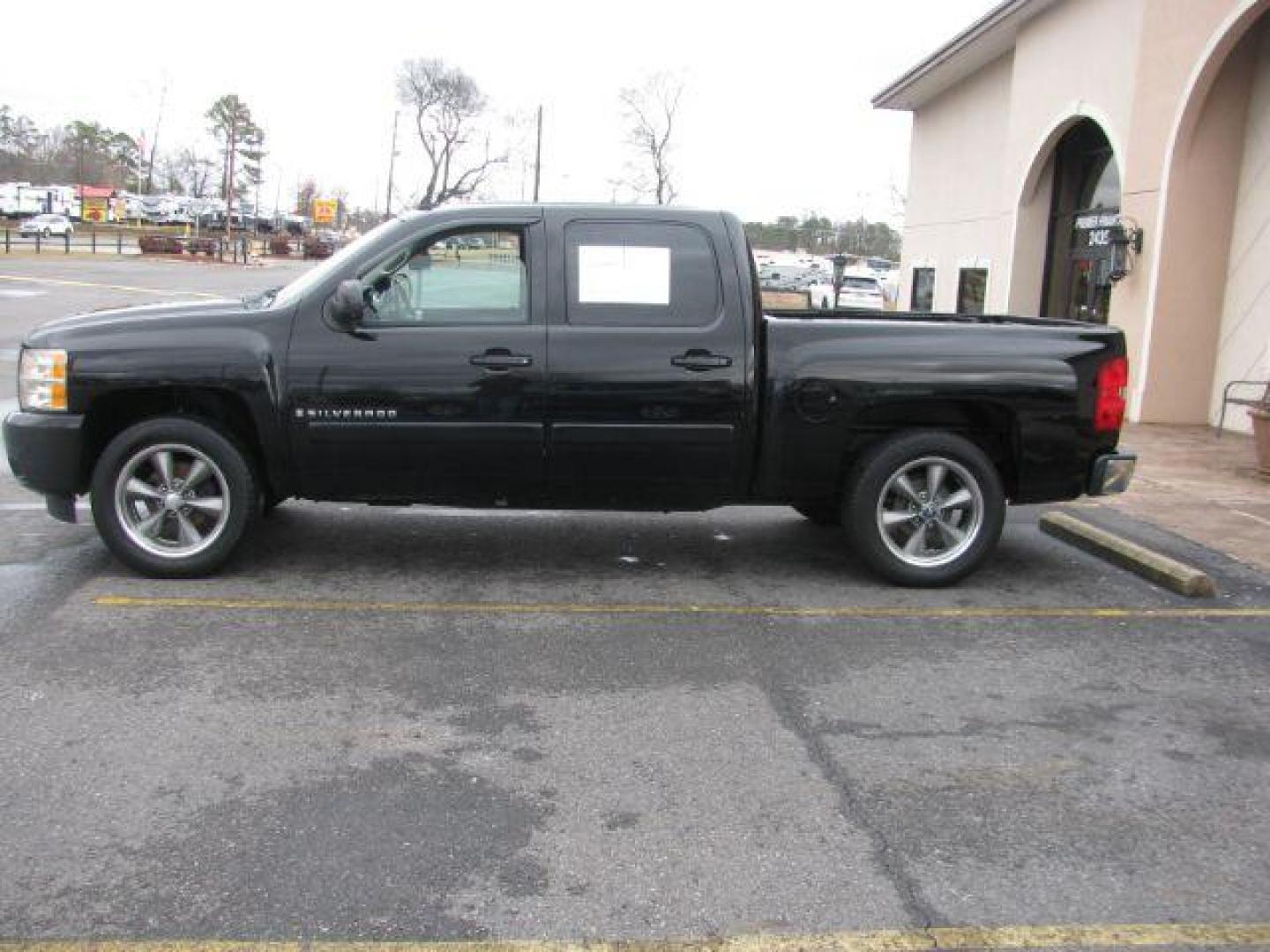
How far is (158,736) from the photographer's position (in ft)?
13.8

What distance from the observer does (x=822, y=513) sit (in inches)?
293

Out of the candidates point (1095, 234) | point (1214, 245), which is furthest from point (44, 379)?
point (1095, 234)

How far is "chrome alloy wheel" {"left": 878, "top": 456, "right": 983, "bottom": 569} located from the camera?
6.30 m

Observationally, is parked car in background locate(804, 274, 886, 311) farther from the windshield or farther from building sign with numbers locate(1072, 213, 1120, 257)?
the windshield

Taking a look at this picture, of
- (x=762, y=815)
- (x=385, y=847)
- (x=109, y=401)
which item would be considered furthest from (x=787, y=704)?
(x=109, y=401)

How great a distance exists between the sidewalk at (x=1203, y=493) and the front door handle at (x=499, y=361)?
181 inches

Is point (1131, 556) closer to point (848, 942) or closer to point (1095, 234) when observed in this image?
point (848, 942)

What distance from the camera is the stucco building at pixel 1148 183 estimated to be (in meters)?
12.7

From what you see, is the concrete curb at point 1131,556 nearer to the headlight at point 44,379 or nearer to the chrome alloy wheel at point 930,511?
the chrome alloy wheel at point 930,511

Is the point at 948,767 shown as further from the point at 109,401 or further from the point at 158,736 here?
the point at 109,401

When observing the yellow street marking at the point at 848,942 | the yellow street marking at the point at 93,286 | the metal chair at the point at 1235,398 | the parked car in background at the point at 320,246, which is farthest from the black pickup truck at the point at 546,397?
the parked car in background at the point at 320,246

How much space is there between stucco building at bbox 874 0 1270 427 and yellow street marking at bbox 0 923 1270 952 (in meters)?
10.9

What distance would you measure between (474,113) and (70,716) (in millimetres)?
97704

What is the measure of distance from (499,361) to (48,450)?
2.34m
